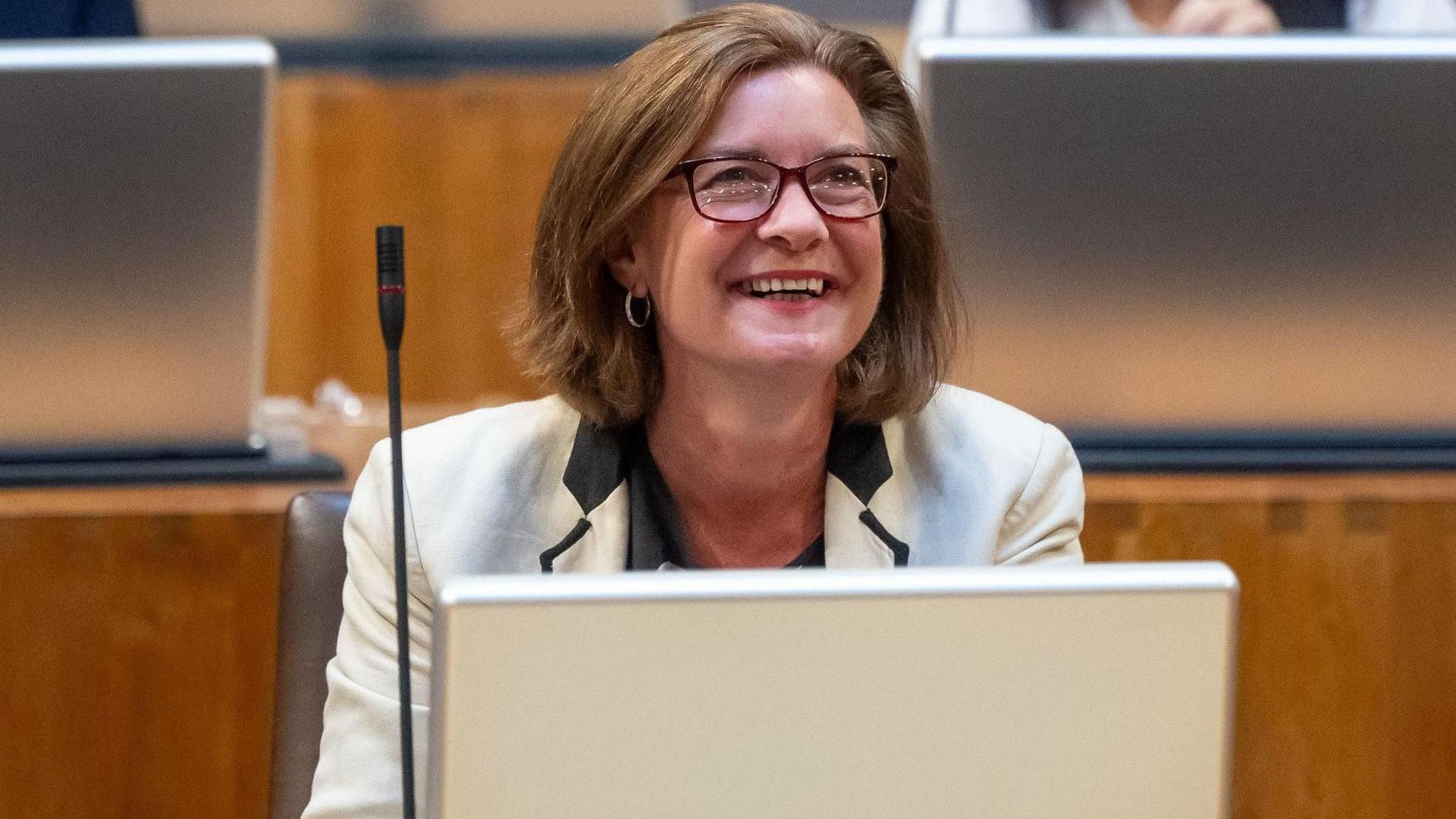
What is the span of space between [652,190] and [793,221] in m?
0.11

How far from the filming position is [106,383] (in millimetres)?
1334

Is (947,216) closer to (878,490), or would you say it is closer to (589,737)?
(878,490)

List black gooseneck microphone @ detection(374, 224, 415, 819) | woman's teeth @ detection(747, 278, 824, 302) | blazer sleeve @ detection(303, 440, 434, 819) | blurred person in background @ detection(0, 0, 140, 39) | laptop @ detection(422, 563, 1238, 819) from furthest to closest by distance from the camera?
blurred person in background @ detection(0, 0, 140, 39)
woman's teeth @ detection(747, 278, 824, 302)
blazer sleeve @ detection(303, 440, 434, 819)
black gooseneck microphone @ detection(374, 224, 415, 819)
laptop @ detection(422, 563, 1238, 819)

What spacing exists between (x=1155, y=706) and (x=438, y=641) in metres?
0.23

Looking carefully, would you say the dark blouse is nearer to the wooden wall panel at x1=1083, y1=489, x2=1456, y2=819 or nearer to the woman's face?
the woman's face

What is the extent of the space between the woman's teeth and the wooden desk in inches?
13.7

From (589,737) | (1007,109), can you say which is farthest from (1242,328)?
(589,737)

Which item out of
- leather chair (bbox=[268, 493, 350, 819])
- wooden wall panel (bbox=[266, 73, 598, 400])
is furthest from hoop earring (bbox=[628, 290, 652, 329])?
wooden wall panel (bbox=[266, 73, 598, 400])

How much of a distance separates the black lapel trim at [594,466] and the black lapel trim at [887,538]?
174 mm

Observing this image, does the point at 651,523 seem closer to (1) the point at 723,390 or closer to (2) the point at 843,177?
(1) the point at 723,390

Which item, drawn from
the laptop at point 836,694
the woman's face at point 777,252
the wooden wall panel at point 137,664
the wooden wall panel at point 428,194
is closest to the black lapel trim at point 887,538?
the woman's face at point 777,252

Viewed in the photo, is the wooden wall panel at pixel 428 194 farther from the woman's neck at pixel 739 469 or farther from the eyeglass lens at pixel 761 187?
the eyeglass lens at pixel 761 187

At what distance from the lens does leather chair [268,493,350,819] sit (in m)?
1.07

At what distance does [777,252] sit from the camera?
1080 mm
